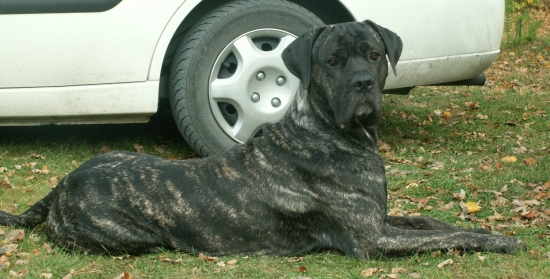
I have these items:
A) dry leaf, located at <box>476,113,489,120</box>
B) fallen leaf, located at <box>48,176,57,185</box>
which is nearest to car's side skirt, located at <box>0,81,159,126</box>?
fallen leaf, located at <box>48,176,57,185</box>

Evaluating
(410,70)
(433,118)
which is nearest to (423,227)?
(410,70)

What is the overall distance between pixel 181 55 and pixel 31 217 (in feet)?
6.41

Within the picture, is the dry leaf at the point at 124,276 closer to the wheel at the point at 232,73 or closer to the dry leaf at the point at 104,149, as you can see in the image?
the wheel at the point at 232,73

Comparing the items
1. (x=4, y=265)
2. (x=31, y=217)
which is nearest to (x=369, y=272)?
(x=4, y=265)

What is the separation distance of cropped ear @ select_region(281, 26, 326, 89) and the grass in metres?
1.07

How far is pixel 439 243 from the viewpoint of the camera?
4.21m

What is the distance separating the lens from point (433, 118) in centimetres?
862

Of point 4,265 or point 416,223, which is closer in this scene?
point 4,265

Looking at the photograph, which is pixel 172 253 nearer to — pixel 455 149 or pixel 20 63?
pixel 20 63

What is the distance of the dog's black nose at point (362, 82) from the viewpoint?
422 centimetres

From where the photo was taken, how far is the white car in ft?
18.7

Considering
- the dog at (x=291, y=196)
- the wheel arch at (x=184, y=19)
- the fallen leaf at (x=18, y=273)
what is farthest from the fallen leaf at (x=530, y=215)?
the fallen leaf at (x=18, y=273)

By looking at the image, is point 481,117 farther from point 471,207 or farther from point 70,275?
point 70,275

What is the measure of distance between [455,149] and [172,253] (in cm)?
362
